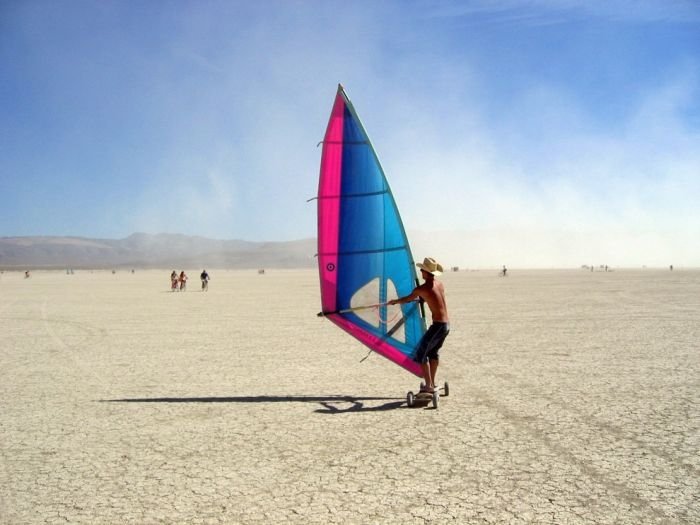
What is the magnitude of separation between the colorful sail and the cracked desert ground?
1.02 meters

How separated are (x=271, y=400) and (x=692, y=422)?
203 inches

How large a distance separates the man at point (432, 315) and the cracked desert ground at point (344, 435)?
21.7 inches

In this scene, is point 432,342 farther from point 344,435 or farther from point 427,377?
point 344,435

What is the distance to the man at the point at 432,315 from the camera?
296 inches

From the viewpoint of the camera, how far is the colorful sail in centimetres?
792

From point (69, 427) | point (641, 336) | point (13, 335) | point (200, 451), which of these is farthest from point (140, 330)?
point (641, 336)

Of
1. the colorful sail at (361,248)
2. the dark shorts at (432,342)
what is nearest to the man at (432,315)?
the dark shorts at (432,342)

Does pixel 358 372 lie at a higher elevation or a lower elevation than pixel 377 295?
lower

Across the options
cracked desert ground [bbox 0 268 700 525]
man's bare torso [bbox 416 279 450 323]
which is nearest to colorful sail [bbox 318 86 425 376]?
man's bare torso [bbox 416 279 450 323]

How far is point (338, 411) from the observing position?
7.38 metres

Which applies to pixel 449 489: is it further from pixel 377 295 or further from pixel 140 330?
pixel 140 330

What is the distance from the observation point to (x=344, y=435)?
6355mm

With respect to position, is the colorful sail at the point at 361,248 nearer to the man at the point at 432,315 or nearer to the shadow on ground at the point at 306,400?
the man at the point at 432,315

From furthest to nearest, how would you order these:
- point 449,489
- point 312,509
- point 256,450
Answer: point 256,450
point 449,489
point 312,509
